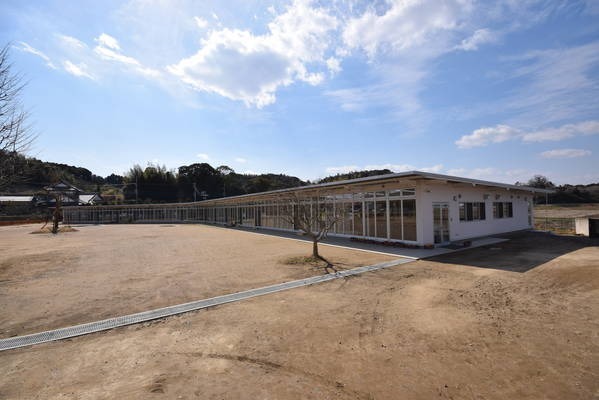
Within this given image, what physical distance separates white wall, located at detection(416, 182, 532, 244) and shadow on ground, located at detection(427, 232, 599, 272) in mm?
1455

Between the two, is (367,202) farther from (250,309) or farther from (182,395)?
(182,395)

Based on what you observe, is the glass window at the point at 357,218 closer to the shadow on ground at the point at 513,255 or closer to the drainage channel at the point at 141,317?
the shadow on ground at the point at 513,255

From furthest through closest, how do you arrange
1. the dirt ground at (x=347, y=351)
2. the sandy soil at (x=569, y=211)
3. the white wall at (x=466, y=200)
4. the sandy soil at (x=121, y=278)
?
the sandy soil at (x=569, y=211) → the white wall at (x=466, y=200) → the sandy soil at (x=121, y=278) → the dirt ground at (x=347, y=351)

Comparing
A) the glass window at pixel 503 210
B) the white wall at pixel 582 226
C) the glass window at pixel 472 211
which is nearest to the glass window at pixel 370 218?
the glass window at pixel 472 211

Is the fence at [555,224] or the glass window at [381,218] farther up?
the glass window at [381,218]

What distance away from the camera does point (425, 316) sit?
4.35m

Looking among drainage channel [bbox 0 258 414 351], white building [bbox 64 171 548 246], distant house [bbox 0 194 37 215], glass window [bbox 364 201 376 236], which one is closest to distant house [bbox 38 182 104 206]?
distant house [bbox 0 194 37 215]

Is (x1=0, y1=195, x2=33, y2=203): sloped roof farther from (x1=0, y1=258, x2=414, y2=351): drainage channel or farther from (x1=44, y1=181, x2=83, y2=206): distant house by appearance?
(x1=0, y1=258, x2=414, y2=351): drainage channel

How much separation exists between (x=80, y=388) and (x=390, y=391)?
2.90 m

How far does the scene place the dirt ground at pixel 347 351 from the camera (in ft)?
8.75

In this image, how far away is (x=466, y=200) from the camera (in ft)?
42.2

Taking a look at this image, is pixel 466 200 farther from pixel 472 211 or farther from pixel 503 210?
pixel 503 210

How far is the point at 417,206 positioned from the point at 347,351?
840cm

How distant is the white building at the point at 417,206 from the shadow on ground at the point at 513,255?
Answer: 164 cm
